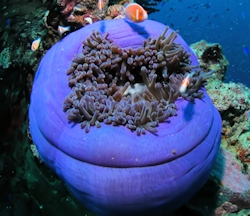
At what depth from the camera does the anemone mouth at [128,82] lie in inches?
61.7

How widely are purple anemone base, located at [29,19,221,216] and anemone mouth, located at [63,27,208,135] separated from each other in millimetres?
57

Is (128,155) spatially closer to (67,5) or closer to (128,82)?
(128,82)

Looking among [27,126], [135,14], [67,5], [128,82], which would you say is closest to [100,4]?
[67,5]

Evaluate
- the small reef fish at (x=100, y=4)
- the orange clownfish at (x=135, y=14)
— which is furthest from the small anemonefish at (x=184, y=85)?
the small reef fish at (x=100, y=4)

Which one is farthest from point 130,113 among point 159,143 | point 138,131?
point 159,143

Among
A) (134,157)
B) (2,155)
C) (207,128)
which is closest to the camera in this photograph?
(134,157)

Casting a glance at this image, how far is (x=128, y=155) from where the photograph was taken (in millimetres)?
1459

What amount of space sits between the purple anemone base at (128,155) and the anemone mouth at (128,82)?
6 cm

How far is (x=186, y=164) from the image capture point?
1552 mm

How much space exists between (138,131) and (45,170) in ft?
4.82

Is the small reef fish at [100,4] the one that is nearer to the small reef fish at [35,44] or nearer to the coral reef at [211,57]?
the small reef fish at [35,44]

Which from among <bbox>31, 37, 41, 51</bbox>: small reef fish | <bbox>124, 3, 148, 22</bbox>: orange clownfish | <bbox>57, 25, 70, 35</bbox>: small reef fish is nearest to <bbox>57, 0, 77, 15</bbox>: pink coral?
<bbox>57, 25, 70, 35</bbox>: small reef fish

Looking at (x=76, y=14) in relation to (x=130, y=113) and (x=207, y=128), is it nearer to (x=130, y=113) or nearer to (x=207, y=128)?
(x=130, y=113)

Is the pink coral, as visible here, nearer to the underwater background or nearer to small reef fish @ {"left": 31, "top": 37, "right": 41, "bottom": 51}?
the underwater background
